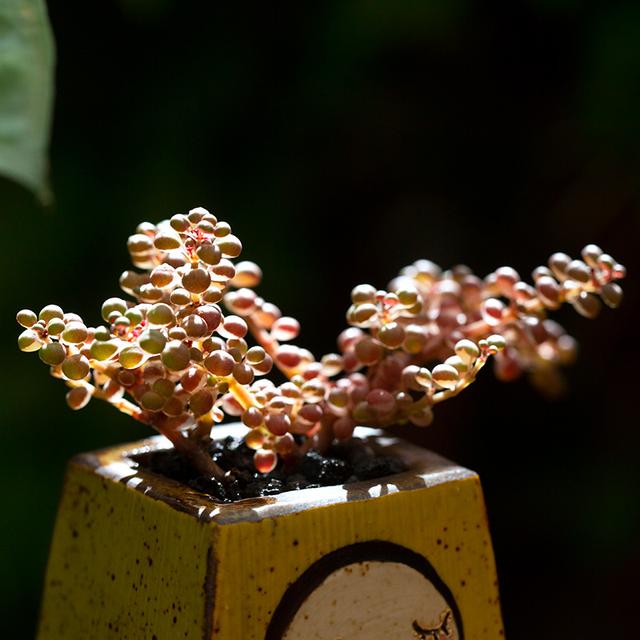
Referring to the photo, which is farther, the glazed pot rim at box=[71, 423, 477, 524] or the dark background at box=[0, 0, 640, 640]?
the dark background at box=[0, 0, 640, 640]

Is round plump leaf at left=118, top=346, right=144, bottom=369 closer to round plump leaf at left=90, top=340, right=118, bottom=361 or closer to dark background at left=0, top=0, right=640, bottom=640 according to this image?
round plump leaf at left=90, top=340, right=118, bottom=361

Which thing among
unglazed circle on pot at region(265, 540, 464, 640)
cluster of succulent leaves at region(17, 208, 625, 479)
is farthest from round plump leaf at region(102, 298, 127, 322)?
unglazed circle on pot at region(265, 540, 464, 640)

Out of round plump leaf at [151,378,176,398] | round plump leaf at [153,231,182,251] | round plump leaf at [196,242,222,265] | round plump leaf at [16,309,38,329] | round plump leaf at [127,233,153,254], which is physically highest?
round plump leaf at [127,233,153,254]

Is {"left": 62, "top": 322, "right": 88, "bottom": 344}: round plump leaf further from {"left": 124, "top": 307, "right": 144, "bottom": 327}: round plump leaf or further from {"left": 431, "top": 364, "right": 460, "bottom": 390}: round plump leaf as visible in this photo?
{"left": 431, "top": 364, "right": 460, "bottom": 390}: round plump leaf

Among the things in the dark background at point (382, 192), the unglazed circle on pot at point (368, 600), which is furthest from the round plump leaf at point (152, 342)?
the dark background at point (382, 192)

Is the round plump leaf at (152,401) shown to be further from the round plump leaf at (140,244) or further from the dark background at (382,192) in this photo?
the dark background at (382,192)

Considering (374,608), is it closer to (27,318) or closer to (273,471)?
(273,471)

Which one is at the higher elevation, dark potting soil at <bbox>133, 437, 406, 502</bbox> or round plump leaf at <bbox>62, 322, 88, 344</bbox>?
round plump leaf at <bbox>62, 322, 88, 344</bbox>

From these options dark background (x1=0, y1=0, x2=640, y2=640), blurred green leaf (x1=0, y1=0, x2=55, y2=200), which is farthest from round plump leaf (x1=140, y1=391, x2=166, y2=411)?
dark background (x1=0, y1=0, x2=640, y2=640)
